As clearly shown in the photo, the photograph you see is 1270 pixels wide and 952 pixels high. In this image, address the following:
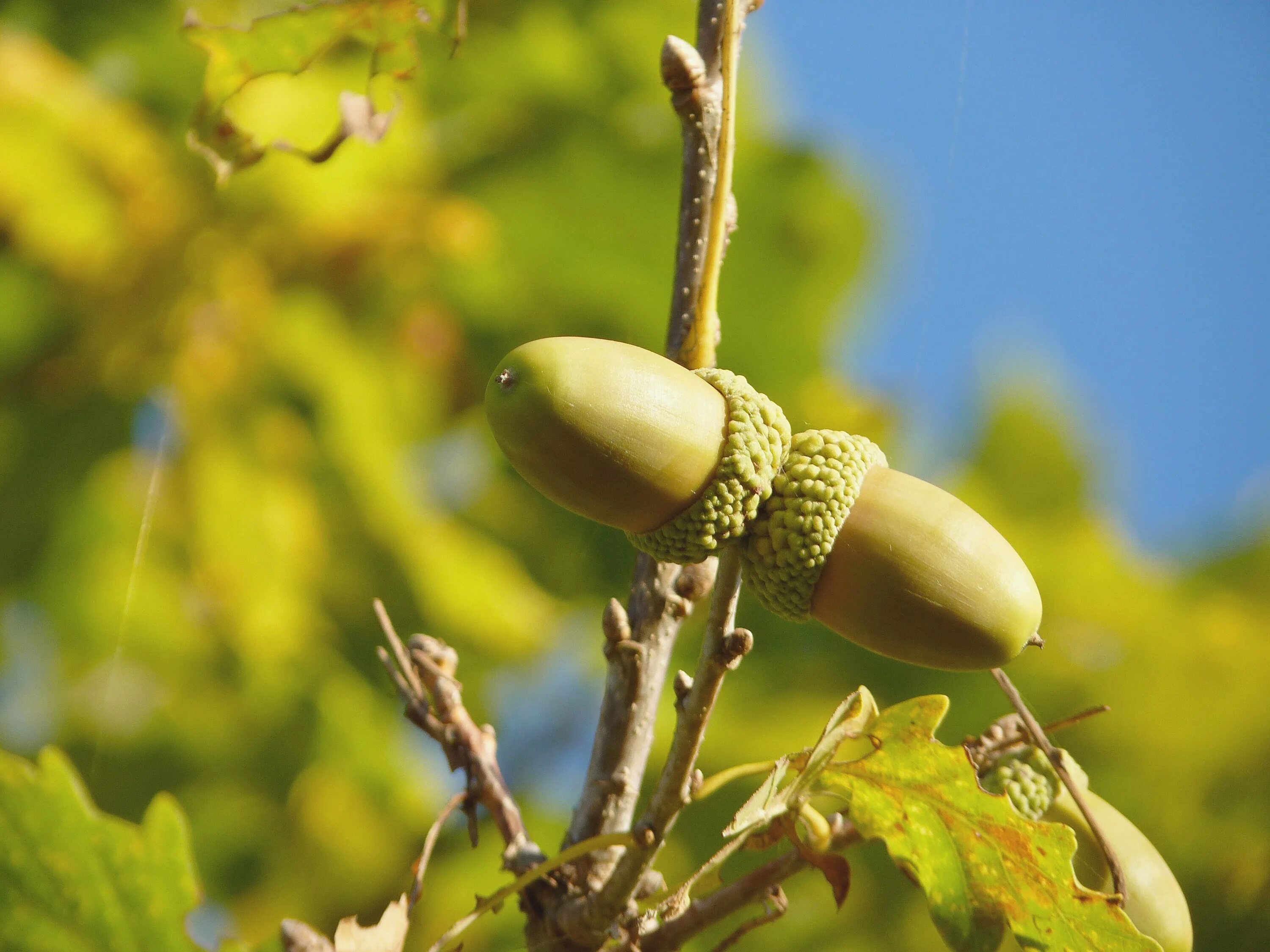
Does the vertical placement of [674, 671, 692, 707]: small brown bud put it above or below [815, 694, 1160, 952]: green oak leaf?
above

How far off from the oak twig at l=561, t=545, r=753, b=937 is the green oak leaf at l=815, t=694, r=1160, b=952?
101 millimetres

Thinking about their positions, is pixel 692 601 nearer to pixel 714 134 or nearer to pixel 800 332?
pixel 714 134

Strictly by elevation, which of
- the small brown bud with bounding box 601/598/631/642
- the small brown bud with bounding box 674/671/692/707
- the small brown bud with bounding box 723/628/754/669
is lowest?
the small brown bud with bounding box 601/598/631/642

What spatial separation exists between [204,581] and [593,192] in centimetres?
87

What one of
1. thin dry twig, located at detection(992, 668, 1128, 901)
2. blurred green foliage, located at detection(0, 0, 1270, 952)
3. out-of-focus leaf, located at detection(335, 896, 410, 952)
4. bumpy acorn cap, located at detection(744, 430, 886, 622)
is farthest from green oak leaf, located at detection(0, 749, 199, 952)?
blurred green foliage, located at detection(0, 0, 1270, 952)

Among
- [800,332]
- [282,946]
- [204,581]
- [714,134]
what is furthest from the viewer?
[800,332]

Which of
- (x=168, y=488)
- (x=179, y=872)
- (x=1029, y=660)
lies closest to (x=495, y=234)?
(x=168, y=488)

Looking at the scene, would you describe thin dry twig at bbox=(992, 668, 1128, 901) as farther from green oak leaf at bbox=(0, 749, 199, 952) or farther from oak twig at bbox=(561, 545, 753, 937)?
green oak leaf at bbox=(0, 749, 199, 952)

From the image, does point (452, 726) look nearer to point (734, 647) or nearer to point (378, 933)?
point (378, 933)

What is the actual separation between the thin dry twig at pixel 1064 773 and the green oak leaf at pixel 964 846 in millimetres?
43

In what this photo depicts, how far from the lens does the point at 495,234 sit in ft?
6.44

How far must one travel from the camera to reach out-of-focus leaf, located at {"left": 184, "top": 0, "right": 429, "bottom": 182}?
2.82ft

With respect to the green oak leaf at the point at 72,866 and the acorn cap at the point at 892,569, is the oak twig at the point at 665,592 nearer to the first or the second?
the acorn cap at the point at 892,569

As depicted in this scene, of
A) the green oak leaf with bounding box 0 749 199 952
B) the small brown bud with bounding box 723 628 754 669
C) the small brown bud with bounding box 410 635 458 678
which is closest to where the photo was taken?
the small brown bud with bounding box 723 628 754 669
